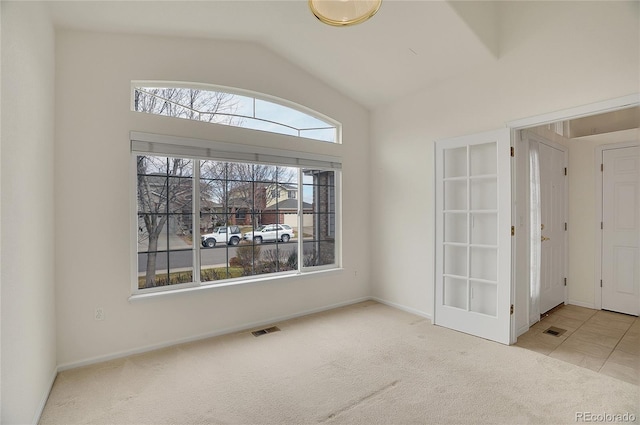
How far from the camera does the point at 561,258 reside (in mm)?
4316

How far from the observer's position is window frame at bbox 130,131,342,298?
294 centimetres

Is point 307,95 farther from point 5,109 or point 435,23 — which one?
point 5,109

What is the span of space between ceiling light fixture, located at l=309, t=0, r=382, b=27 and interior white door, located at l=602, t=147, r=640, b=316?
4193 mm

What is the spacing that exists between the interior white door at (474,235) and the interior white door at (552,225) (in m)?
1.13

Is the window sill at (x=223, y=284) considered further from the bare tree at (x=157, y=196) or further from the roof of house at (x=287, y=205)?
the roof of house at (x=287, y=205)

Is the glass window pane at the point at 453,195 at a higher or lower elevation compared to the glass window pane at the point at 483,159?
lower

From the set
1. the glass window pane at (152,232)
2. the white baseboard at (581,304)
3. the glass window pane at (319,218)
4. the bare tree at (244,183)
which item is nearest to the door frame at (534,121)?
the white baseboard at (581,304)

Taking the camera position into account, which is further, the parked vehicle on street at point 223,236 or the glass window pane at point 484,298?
the parked vehicle on street at point 223,236

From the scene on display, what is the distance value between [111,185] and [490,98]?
383cm

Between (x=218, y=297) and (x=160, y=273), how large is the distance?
2.09 ft

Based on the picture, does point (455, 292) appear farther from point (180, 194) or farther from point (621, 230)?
point (180, 194)

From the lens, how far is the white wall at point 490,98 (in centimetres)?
252

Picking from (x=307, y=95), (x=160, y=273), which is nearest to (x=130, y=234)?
(x=160, y=273)

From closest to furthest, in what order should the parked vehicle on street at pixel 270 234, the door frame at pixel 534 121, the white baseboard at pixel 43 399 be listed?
the white baseboard at pixel 43 399, the door frame at pixel 534 121, the parked vehicle on street at pixel 270 234
